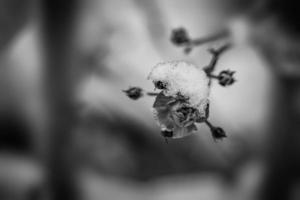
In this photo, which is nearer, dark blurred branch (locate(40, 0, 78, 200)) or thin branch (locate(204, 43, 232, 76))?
thin branch (locate(204, 43, 232, 76))

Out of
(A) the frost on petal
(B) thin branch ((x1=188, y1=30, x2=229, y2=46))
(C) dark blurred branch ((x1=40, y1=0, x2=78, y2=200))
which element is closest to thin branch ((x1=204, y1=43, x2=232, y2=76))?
(B) thin branch ((x1=188, y1=30, x2=229, y2=46))

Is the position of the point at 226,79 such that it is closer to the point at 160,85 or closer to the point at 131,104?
the point at 160,85

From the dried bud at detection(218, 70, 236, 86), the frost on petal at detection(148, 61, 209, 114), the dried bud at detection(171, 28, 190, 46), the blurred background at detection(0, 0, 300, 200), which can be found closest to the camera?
the frost on petal at detection(148, 61, 209, 114)

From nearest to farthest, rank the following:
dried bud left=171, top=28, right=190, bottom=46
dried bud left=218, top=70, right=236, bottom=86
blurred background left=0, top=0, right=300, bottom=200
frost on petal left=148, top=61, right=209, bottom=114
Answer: frost on petal left=148, top=61, right=209, bottom=114 < dried bud left=218, top=70, right=236, bottom=86 < dried bud left=171, top=28, right=190, bottom=46 < blurred background left=0, top=0, right=300, bottom=200

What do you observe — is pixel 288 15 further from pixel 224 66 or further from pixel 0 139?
pixel 0 139

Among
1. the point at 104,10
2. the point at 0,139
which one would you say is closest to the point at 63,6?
the point at 104,10

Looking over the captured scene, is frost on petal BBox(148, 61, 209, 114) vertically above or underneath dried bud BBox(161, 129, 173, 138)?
above

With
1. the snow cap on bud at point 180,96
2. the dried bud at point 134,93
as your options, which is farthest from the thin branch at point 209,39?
the snow cap on bud at point 180,96

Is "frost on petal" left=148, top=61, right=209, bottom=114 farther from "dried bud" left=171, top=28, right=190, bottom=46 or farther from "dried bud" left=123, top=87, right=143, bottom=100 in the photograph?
"dried bud" left=171, top=28, right=190, bottom=46
